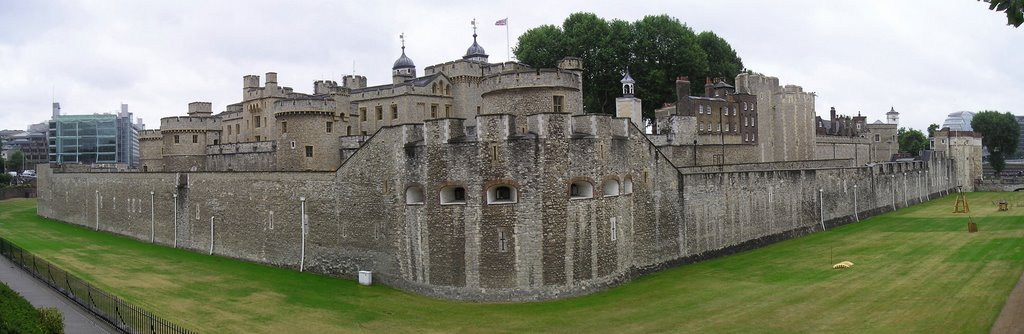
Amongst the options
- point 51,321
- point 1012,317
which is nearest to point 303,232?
point 51,321

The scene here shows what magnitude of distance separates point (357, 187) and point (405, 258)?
3969mm

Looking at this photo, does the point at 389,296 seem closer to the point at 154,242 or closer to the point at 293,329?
the point at 293,329

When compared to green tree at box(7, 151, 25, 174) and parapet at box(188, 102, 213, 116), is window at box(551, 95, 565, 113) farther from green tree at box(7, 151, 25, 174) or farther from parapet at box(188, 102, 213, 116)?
green tree at box(7, 151, 25, 174)

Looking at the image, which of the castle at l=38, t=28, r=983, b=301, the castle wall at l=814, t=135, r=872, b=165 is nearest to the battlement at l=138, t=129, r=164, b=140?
the castle at l=38, t=28, r=983, b=301

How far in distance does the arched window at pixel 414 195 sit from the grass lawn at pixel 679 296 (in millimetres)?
3400

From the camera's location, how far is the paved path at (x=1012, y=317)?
2017cm

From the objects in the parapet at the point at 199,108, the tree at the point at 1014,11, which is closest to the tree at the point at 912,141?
the parapet at the point at 199,108

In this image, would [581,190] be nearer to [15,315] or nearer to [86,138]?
[15,315]

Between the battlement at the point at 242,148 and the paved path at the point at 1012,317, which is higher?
the battlement at the point at 242,148

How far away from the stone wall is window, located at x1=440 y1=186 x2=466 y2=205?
7 cm

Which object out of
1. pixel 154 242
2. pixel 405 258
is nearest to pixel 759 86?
pixel 405 258

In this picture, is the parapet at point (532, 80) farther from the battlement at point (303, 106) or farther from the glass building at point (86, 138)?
the glass building at point (86, 138)

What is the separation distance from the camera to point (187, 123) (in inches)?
2080

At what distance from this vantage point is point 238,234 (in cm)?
3656
